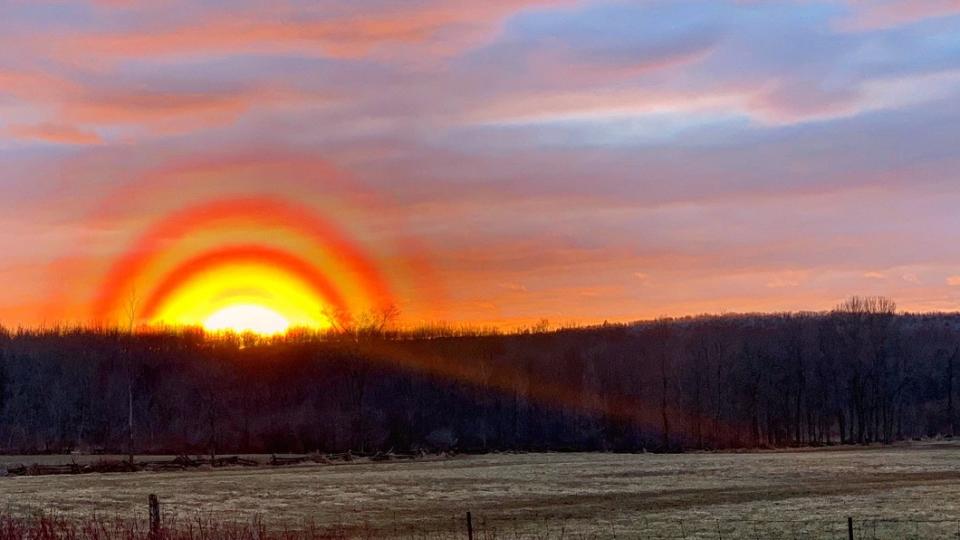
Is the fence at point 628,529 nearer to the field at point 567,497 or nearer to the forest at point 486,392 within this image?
the field at point 567,497

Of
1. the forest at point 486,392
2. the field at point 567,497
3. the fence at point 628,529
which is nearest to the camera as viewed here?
the fence at point 628,529

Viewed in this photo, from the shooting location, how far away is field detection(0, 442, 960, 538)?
37.0 metres

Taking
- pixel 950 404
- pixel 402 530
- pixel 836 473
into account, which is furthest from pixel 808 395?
pixel 402 530

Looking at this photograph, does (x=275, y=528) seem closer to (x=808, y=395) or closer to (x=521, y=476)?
(x=521, y=476)

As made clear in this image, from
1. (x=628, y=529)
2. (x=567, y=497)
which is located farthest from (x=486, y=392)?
(x=628, y=529)

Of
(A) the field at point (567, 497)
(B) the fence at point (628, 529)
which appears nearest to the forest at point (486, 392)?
(A) the field at point (567, 497)

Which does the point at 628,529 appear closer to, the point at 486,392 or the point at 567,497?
the point at 567,497

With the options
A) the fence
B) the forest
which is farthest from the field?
the forest

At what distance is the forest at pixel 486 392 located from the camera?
5709 inches

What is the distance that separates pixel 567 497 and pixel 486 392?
113m

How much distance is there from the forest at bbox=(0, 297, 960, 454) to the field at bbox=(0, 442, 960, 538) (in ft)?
192

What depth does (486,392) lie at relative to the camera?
536 feet

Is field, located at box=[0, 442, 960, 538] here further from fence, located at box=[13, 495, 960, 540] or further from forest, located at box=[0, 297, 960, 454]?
forest, located at box=[0, 297, 960, 454]

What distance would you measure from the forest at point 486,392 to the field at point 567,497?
58.5 meters
